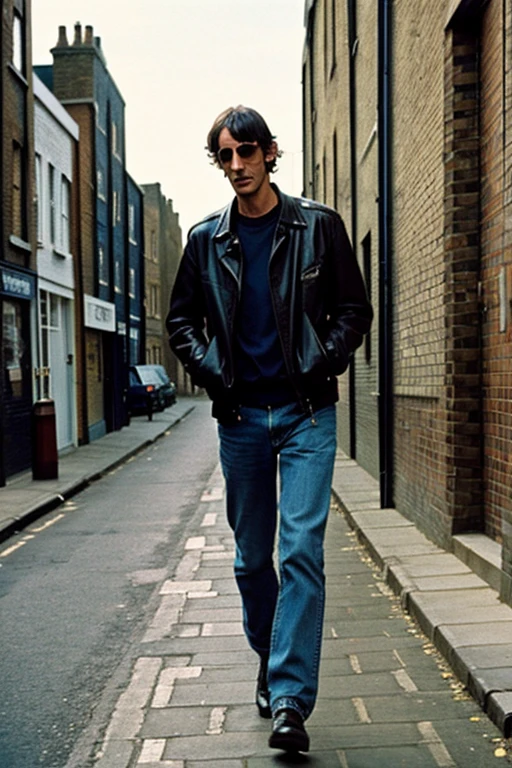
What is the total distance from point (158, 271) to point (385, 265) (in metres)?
44.2

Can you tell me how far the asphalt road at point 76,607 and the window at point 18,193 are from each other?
5357 mm

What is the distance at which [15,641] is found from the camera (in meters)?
5.58

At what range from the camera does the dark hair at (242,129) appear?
11.8ft

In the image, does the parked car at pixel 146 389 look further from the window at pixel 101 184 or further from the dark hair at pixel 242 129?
the dark hair at pixel 242 129

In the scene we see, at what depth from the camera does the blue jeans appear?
136 inches

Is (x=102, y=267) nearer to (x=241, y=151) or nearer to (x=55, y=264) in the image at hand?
(x=55, y=264)

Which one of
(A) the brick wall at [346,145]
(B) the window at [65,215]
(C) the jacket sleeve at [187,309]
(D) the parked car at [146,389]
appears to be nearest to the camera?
(C) the jacket sleeve at [187,309]

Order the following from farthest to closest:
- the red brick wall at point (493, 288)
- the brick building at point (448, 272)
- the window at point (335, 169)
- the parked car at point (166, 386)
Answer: the parked car at point (166, 386) → the window at point (335, 169) → the brick building at point (448, 272) → the red brick wall at point (493, 288)

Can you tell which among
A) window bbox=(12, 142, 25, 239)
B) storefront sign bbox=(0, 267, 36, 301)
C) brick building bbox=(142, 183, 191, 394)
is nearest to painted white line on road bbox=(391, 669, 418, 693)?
storefront sign bbox=(0, 267, 36, 301)

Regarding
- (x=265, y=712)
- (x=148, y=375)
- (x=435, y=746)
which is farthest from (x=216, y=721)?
(x=148, y=375)

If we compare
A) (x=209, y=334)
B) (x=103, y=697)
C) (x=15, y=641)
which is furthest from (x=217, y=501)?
(x=209, y=334)

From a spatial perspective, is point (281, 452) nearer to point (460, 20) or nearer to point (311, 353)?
point (311, 353)

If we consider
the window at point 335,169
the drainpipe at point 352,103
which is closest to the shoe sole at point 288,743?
the drainpipe at point 352,103

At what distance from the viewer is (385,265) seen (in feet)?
32.3
